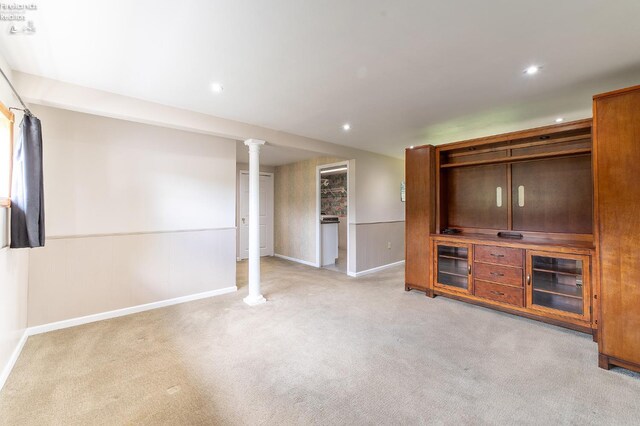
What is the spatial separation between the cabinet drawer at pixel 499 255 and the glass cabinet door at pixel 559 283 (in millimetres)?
129

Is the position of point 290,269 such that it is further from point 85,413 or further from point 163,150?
point 85,413

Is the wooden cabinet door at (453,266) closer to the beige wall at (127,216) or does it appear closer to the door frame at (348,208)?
the door frame at (348,208)

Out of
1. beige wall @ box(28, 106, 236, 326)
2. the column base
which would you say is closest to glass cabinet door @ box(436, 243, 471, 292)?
the column base

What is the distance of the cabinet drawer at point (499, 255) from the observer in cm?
318

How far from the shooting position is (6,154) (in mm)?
2152

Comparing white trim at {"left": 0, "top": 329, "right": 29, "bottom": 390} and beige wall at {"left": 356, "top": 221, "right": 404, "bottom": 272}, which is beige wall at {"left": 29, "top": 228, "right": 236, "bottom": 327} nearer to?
white trim at {"left": 0, "top": 329, "right": 29, "bottom": 390}

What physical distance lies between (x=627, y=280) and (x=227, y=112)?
158 inches

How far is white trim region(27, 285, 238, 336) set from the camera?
2848 mm

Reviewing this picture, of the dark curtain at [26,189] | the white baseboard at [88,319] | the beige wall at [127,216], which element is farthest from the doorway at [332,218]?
the dark curtain at [26,189]

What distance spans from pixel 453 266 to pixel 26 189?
452cm

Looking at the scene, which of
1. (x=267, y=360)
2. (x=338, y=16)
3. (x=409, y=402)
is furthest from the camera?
(x=267, y=360)

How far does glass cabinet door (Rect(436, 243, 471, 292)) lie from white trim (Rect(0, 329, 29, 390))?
4.37 metres

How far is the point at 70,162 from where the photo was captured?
2.97 m

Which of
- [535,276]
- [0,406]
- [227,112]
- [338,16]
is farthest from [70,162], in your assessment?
[535,276]
